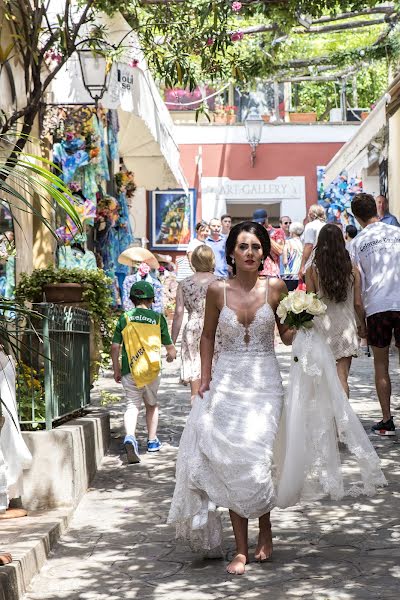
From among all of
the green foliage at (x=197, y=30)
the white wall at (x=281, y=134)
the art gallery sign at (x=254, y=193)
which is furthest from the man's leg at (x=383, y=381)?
the white wall at (x=281, y=134)

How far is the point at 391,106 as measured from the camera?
65.8ft

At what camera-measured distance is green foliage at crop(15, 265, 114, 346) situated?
1110 centimetres

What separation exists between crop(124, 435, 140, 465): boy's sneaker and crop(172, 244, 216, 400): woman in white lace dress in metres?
1.29

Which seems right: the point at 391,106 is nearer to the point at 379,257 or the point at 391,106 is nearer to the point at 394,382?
the point at 394,382

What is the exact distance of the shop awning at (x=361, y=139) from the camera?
2139 cm

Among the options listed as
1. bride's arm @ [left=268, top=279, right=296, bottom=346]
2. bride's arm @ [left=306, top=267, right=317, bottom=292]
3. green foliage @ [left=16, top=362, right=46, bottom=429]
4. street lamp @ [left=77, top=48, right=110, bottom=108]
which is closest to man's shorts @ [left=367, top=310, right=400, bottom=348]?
bride's arm @ [left=306, top=267, right=317, bottom=292]

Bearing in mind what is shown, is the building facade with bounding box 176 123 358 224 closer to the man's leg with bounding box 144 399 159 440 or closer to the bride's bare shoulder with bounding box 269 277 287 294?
the man's leg with bounding box 144 399 159 440

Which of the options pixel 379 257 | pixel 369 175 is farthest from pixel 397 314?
pixel 369 175

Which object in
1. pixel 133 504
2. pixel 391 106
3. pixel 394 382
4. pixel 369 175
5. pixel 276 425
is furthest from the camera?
pixel 369 175

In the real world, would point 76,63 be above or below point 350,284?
above

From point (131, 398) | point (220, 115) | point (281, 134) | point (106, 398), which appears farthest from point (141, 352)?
point (220, 115)

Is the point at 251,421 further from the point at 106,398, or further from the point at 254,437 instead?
the point at 106,398

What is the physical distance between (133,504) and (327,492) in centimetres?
179

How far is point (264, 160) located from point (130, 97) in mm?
21042
